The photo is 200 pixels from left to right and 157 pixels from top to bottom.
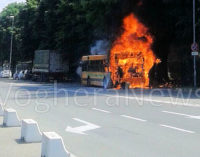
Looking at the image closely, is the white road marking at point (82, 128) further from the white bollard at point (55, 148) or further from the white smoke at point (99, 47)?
the white smoke at point (99, 47)

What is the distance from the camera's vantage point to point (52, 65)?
45781mm

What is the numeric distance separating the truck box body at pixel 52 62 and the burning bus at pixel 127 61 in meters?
12.2

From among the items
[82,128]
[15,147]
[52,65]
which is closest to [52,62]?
[52,65]

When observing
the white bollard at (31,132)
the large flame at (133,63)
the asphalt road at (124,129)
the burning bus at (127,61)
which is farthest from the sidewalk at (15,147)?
the large flame at (133,63)

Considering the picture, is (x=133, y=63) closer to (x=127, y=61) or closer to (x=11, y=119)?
(x=127, y=61)

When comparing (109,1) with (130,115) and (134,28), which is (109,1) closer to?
(134,28)

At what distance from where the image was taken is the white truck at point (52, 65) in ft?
150

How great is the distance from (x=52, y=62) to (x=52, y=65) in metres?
0.37

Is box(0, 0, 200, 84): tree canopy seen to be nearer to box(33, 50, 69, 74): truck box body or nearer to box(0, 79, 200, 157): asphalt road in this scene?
box(33, 50, 69, 74): truck box body

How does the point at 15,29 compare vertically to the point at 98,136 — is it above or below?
above

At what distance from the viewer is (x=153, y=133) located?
9.77m

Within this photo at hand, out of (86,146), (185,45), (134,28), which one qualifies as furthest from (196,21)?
(86,146)

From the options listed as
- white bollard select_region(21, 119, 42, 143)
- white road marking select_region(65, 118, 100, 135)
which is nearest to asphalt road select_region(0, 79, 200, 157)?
white road marking select_region(65, 118, 100, 135)

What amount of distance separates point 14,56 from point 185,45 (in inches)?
1903
